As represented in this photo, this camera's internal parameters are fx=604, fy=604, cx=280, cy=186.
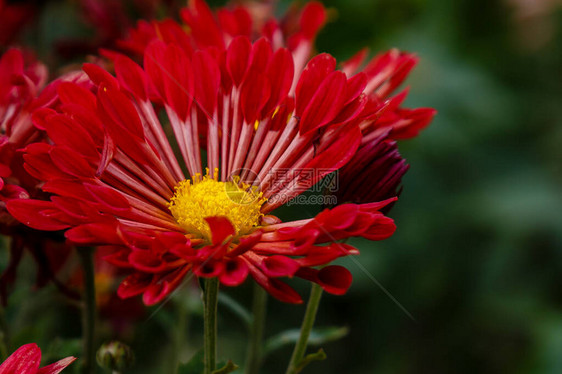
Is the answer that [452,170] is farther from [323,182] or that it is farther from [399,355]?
[323,182]

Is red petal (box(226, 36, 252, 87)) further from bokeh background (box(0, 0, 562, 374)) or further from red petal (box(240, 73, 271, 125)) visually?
bokeh background (box(0, 0, 562, 374))

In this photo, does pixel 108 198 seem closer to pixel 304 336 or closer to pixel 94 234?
pixel 94 234

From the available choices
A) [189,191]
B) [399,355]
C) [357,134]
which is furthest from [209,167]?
[399,355]

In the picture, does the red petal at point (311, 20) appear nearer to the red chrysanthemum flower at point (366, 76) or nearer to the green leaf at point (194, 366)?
the red chrysanthemum flower at point (366, 76)

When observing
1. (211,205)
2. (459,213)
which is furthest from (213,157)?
(459,213)

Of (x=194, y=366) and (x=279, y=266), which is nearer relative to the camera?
(x=279, y=266)

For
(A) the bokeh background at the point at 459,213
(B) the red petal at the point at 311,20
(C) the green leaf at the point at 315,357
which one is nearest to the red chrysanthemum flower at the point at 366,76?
(B) the red petal at the point at 311,20

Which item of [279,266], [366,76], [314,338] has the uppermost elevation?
[366,76]
